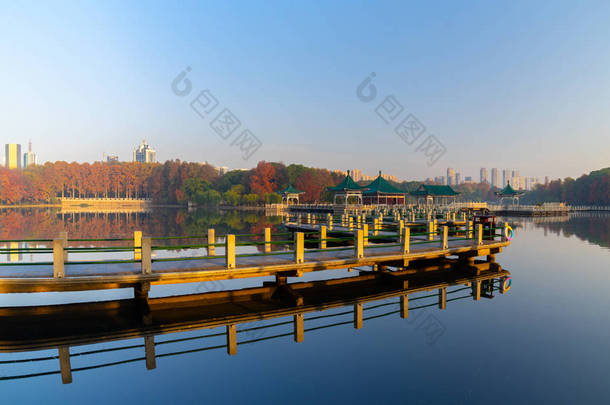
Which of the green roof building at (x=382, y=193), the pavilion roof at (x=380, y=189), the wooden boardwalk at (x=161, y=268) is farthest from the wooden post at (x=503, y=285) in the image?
the pavilion roof at (x=380, y=189)

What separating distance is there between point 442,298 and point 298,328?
649 centimetres

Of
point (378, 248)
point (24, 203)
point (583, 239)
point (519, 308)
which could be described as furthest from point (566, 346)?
point (24, 203)

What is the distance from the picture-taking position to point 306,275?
733 inches

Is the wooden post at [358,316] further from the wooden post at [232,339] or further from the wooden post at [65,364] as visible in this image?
the wooden post at [65,364]

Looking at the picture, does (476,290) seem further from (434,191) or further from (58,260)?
(434,191)

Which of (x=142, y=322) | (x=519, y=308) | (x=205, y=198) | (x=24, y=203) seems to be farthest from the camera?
(x=24, y=203)

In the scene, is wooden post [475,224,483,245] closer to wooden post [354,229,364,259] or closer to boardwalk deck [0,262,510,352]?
boardwalk deck [0,262,510,352]

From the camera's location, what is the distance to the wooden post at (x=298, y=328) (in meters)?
10.6

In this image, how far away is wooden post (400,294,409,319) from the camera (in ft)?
41.8

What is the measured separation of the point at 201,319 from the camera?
1090 cm

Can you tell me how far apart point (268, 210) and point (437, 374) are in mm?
78216

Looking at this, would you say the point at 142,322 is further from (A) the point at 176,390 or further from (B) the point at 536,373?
(B) the point at 536,373

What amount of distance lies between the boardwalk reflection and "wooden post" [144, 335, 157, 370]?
24mm

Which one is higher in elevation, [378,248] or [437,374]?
[378,248]
